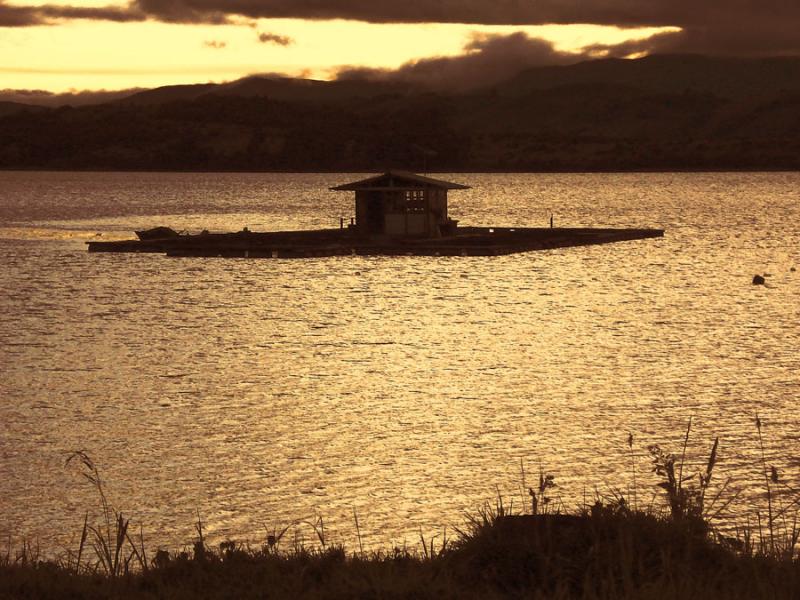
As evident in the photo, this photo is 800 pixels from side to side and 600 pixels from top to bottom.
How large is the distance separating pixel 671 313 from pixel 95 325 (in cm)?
2147

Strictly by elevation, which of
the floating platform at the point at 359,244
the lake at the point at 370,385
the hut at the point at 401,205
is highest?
the hut at the point at 401,205

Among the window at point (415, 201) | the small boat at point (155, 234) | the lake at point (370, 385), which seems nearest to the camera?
the lake at point (370, 385)

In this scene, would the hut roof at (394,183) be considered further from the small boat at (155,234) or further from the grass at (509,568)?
the grass at (509,568)

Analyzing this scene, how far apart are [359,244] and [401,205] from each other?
3.00 metres

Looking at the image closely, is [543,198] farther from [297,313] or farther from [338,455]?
[338,455]

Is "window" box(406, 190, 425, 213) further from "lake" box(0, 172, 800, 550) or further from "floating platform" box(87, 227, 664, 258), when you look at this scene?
"lake" box(0, 172, 800, 550)

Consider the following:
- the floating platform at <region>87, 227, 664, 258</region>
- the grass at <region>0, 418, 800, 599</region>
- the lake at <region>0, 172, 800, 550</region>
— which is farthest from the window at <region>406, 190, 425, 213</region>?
the grass at <region>0, 418, 800, 599</region>

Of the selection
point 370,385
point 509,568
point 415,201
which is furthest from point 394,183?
point 509,568

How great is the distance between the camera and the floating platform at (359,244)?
203 ft

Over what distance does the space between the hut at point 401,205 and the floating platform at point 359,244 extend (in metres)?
0.77

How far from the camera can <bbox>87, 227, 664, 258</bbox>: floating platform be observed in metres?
61.9

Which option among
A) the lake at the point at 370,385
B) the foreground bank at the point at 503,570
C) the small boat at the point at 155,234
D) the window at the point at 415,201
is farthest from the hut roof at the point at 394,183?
the foreground bank at the point at 503,570

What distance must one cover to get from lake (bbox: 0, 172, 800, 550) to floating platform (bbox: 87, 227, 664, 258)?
99 cm

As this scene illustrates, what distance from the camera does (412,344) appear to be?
123ft
